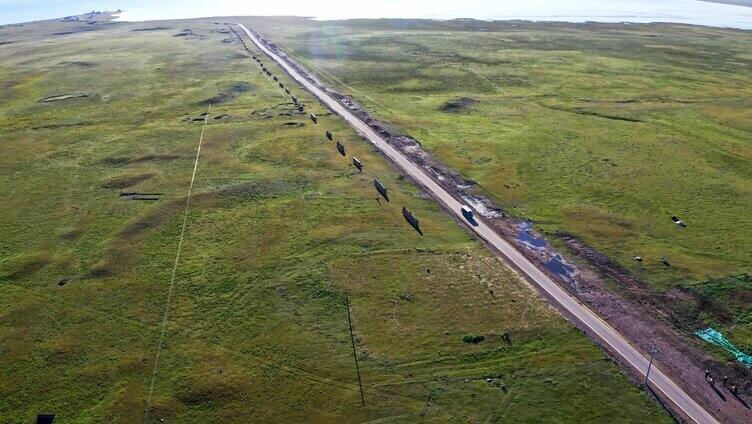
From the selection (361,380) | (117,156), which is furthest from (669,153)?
(117,156)

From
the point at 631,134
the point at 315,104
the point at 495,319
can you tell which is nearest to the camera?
the point at 495,319

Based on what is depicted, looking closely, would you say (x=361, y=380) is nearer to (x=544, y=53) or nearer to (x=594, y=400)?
(x=594, y=400)

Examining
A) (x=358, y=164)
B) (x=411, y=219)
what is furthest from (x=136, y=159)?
(x=411, y=219)

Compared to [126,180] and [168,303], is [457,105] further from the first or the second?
[168,303]

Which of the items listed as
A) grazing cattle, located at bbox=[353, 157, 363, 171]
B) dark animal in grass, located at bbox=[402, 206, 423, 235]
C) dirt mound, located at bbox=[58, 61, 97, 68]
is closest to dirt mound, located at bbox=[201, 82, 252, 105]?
grazing cattle, located at bbox=[353, 157, 363, 171]

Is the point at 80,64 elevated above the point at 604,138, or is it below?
above
